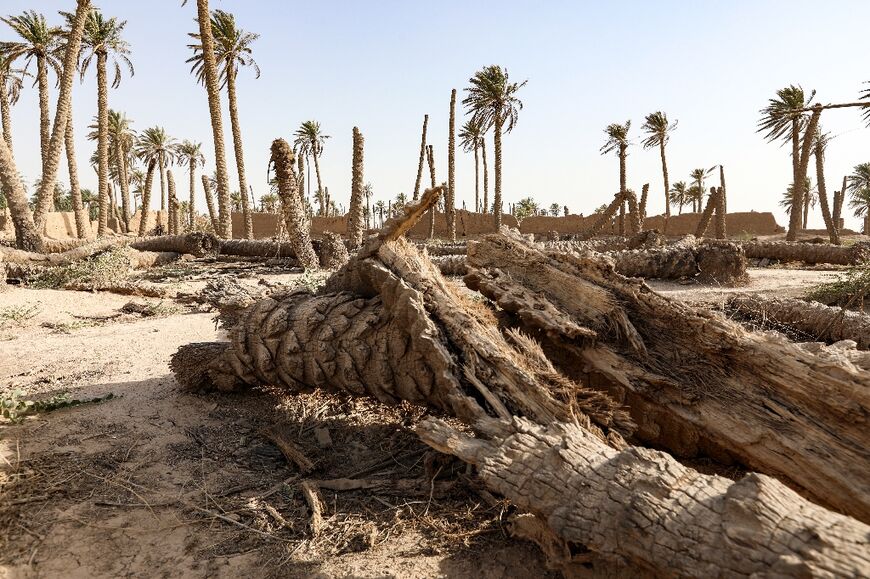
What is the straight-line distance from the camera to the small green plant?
724 centimetres

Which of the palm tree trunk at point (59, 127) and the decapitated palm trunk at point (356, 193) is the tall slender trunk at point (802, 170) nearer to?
the decapitated palm trunk at point (356, 193)

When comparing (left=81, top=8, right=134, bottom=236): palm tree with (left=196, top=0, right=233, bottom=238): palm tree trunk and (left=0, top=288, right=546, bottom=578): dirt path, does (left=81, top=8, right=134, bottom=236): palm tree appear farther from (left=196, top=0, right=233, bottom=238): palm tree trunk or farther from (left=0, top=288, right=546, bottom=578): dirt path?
(left=0, top=288, right=546, bottom=578): dirt path

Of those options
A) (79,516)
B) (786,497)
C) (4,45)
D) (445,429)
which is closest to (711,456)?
(786,497)

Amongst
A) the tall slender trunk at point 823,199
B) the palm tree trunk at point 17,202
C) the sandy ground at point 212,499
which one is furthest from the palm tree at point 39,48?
the tall slender trunk at point 823,199

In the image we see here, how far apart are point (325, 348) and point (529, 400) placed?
1447mm

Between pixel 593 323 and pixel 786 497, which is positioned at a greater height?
pixel 593 323

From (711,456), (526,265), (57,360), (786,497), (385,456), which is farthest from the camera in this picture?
(57,360)

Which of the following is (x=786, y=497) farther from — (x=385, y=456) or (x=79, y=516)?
(x=79, y=516)

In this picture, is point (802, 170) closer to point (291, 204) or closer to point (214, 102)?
point (291, 204)

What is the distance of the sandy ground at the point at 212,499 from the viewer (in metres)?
2.09

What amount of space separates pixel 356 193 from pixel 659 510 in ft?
47.1

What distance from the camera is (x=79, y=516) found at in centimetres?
238

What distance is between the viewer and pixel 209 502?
2.53 m

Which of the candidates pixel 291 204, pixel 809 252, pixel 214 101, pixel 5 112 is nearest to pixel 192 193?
pixel 5 112
